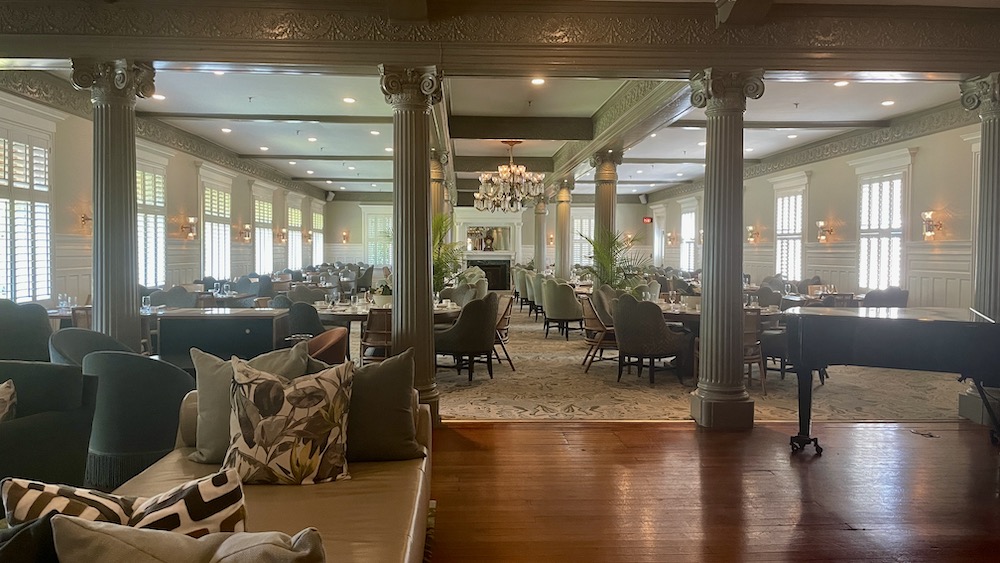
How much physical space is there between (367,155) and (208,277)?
434 centimetres

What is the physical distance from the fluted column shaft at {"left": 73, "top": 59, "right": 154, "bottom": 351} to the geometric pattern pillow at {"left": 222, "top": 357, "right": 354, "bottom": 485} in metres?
3.05

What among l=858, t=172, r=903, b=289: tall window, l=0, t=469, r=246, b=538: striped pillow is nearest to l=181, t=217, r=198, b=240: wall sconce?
l=0, t=469, r=246, b=538: striped pillow

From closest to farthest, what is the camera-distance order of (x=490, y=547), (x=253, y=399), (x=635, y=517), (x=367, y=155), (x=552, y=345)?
(x=253, y=399), (x=490, y=547), (x=635, y=517), (x=552, y=345), (x=367, y=155)

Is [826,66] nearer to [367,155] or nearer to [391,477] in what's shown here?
[391,477]

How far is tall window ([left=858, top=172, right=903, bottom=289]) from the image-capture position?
34.0ft

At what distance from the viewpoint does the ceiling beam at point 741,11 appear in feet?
15.3

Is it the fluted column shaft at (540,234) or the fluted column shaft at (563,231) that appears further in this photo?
the fluted column shaft at (540,234)

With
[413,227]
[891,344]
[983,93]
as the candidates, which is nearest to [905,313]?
[891,344]

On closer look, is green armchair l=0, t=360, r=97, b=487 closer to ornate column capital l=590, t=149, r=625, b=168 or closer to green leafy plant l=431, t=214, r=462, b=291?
green leafy plant l=431, t=214, r=462, b=291

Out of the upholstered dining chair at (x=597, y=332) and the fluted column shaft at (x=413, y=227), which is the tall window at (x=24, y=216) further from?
the upholstered dining chair at (x=597, y=332)

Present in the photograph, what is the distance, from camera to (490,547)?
302 centimetres

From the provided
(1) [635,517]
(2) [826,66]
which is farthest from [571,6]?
(1) [635,517]

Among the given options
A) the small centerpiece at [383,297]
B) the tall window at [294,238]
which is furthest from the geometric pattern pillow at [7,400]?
the tall window at [294,238]

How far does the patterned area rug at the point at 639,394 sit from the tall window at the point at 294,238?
12126mm
